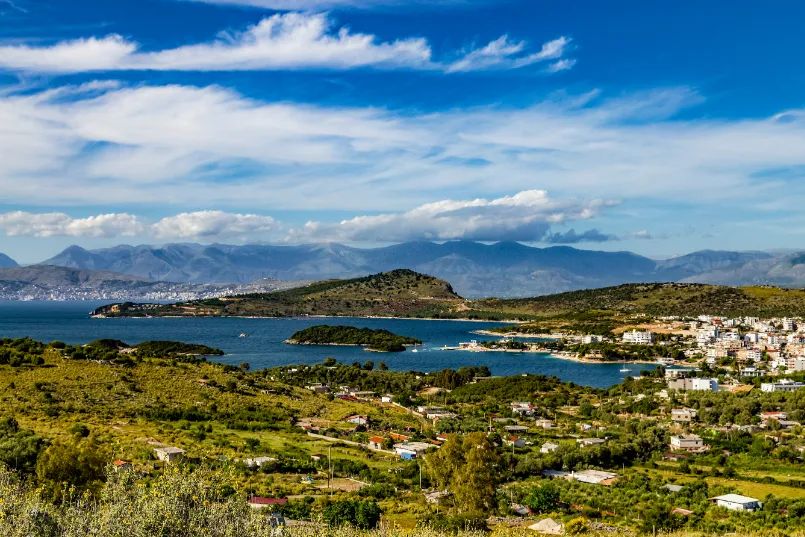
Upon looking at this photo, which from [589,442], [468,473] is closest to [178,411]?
[468,473]

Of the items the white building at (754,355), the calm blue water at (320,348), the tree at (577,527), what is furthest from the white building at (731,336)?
the tree at (577,527)

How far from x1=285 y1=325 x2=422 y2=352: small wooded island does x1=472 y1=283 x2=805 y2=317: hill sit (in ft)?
191

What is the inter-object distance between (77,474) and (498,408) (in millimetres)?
37795

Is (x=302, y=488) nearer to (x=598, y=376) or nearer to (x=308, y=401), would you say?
(x=308, y=401)

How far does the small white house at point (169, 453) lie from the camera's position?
26386mm

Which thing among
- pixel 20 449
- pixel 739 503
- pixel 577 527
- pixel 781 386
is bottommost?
pixel 781 386

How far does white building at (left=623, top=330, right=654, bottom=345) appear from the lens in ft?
370

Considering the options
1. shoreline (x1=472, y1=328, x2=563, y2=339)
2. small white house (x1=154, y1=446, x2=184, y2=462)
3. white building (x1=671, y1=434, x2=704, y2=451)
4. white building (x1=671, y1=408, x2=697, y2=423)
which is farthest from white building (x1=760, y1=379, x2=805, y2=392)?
shoreline (x1=472, y1=328, x2=563, y2=339)

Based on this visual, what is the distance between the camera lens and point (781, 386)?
6094 centimetres

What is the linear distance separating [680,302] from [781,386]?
111196 mm

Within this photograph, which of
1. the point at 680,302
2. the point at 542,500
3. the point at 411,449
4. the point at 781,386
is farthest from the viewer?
the point at 680,302

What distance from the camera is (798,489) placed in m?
30.5

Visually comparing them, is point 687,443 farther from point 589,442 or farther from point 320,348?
point 320,348

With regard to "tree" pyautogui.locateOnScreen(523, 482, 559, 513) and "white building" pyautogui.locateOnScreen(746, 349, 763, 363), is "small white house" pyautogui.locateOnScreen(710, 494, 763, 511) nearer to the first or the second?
"tree" pyautogui.locateOnScreen(523, 482, 559, 513)
